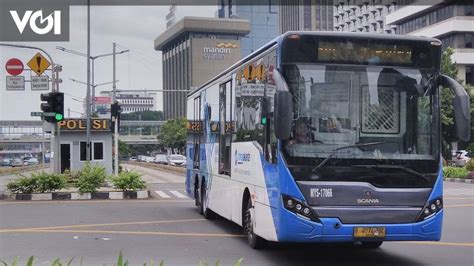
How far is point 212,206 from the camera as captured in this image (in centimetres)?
1432

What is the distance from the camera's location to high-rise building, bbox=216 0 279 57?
87812 millimetres

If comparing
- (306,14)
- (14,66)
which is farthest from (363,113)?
(306,14)

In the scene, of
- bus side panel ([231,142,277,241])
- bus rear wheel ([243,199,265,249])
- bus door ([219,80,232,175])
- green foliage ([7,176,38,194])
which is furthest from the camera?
green foliage ([7,176,38,194])

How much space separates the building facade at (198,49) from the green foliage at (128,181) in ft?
233

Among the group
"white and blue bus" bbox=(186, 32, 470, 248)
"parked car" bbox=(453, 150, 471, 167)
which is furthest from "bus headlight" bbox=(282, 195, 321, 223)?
"parked car" bbox=(453, 150, 471, 167)

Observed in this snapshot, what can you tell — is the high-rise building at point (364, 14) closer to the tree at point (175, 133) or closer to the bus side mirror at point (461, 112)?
the tree at point (175, 133)

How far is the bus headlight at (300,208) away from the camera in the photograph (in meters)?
8.52

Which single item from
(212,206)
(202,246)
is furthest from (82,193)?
(202,246)

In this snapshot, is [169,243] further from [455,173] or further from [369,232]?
[455,173]

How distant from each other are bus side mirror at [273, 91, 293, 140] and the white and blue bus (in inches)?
0.5

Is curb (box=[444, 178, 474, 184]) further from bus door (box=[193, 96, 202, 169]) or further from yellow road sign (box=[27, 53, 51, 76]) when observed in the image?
yellow road sign (box=[27, 53, 51, 76])

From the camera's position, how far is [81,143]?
130 ft

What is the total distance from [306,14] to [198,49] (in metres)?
33.1

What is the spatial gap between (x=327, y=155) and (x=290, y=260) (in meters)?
1.99
